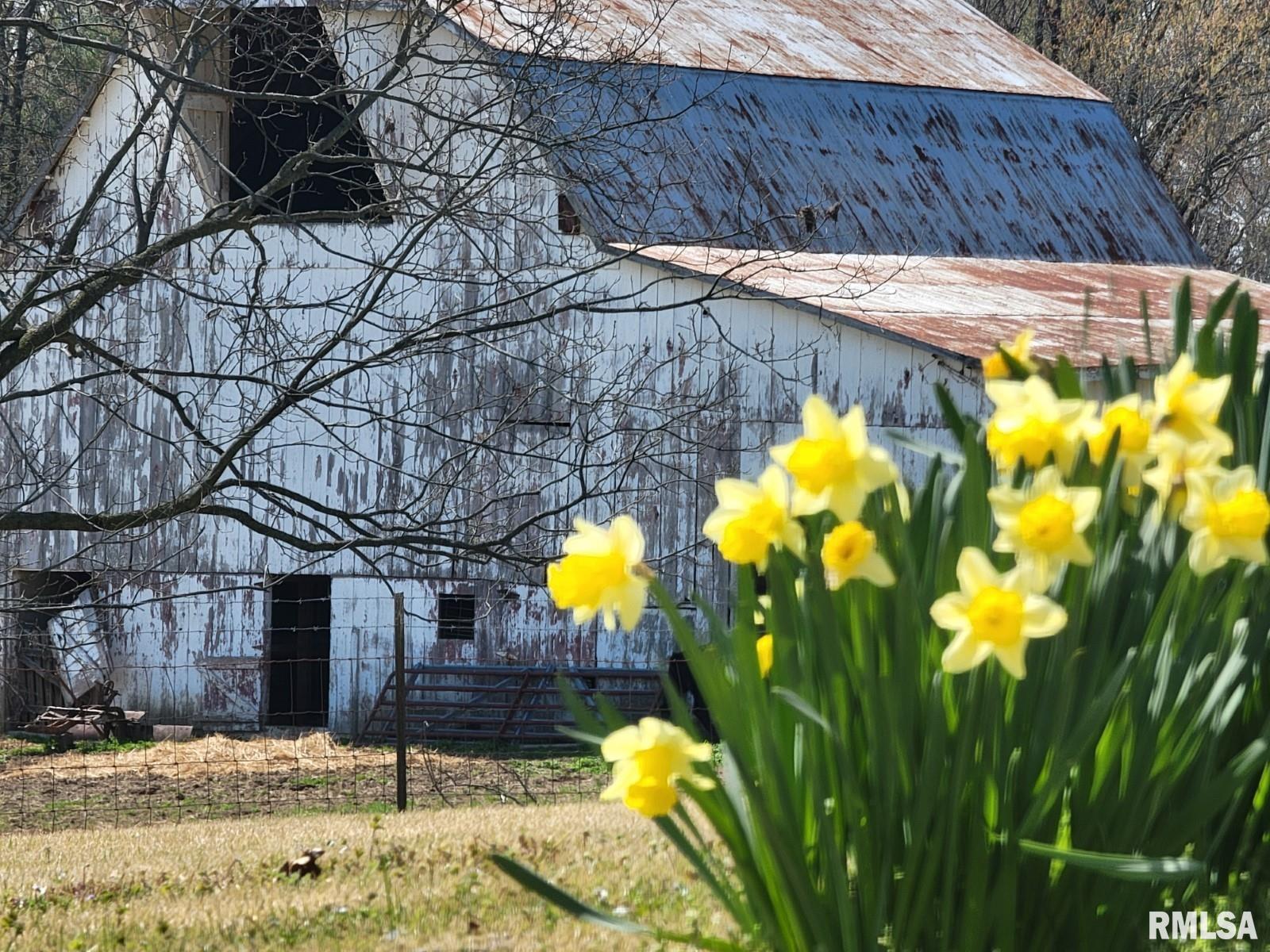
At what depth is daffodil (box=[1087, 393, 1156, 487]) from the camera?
8.90 feet

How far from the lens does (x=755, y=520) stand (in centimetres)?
261

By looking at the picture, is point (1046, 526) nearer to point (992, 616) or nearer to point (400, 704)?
point (992, 616)

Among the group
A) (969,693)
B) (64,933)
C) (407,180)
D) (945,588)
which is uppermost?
(407,180)

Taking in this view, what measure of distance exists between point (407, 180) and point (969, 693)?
12.7 metres

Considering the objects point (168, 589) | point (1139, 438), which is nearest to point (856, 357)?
point (168, 589)

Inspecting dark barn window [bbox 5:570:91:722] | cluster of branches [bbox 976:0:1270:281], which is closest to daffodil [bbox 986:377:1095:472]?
dark barn window [bbox 5:570:91:722]

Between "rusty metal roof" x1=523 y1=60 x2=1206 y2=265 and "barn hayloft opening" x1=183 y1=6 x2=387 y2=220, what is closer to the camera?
"barn hayloft opening" x1=183 y1=6 x2=387 y2=220

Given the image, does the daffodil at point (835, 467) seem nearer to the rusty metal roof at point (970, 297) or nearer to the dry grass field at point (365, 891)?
the dry grass field at point (365, 891)

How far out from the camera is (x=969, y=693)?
2551 mm

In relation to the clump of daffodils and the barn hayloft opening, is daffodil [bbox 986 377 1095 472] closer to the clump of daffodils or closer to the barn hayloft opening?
the clump of daffodils

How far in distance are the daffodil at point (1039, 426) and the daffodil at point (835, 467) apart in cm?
28

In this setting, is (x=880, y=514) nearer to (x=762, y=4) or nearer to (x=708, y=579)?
(x=708, y=579)

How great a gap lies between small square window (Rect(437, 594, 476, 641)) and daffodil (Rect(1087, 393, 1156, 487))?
14062mm

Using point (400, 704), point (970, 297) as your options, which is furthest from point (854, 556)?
point (970, 297)
